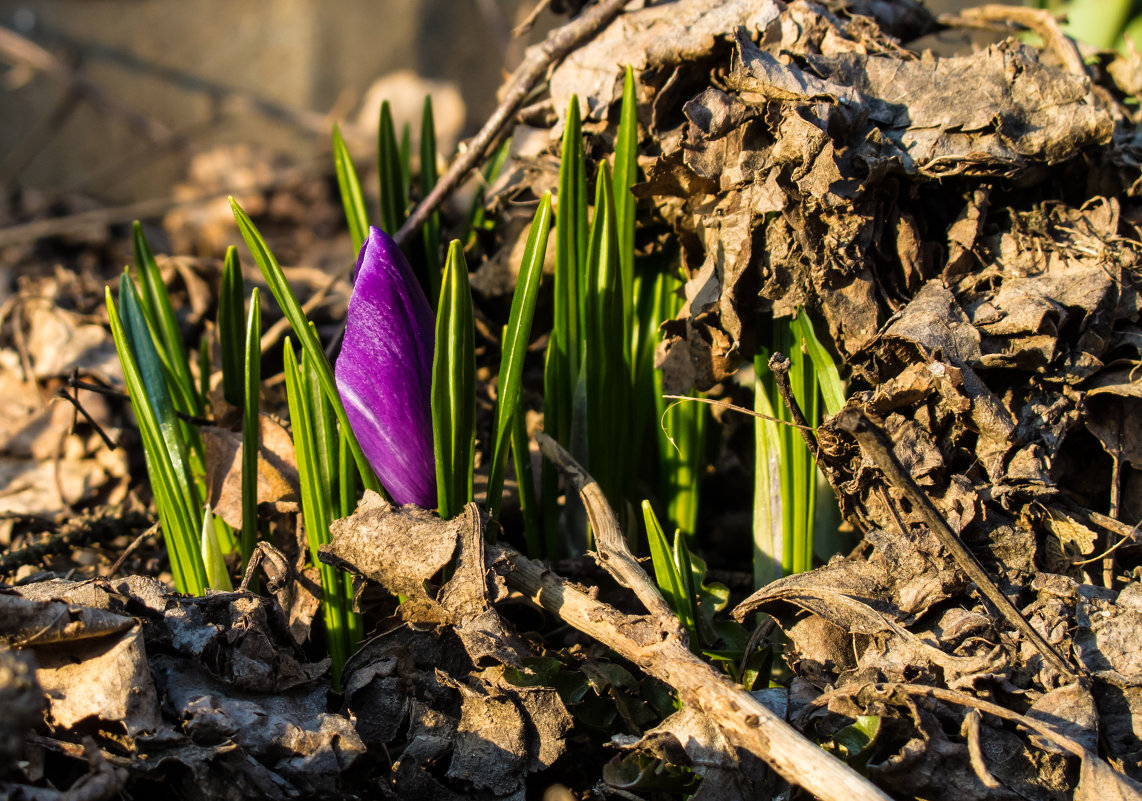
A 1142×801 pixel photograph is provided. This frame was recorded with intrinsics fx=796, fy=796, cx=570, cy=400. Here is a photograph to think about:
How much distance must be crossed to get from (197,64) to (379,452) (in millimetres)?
4452

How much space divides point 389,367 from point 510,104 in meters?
0.68

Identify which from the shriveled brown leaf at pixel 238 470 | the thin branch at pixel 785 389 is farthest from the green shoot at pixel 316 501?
the thin branch at pixel 785 389

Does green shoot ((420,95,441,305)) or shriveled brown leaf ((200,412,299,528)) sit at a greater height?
green shoot ((420,95,441,305))

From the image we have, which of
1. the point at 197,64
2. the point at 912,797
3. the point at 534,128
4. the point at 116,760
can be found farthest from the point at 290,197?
the point at 912,797

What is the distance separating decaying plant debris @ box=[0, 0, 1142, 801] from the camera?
→ 96cm

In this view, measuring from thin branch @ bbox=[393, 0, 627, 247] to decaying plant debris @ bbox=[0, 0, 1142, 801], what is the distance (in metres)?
0.08

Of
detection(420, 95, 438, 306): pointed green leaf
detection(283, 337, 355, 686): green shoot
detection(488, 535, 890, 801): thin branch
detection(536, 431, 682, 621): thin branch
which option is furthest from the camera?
detection(420, 95, 438, 306): pointed green leaf

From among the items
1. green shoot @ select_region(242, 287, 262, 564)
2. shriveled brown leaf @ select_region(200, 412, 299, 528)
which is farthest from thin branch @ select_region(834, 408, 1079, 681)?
shriveled brown leaf @ select_region(200, 412, 299, 528)

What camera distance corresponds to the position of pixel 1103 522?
3.83ft

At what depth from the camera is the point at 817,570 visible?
1200mm

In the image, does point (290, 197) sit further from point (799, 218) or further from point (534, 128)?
point (799, 218)

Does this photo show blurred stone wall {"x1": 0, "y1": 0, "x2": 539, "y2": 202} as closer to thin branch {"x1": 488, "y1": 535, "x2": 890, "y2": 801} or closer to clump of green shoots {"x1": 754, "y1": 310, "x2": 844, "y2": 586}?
clump of green shoots {"x1": 754, "y1": 310, "x2": 844, "y2": 586}

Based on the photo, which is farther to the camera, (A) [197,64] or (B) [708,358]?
(A) [197,64]

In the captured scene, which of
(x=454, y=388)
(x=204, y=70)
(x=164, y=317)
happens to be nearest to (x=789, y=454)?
(x=454, y=388)
